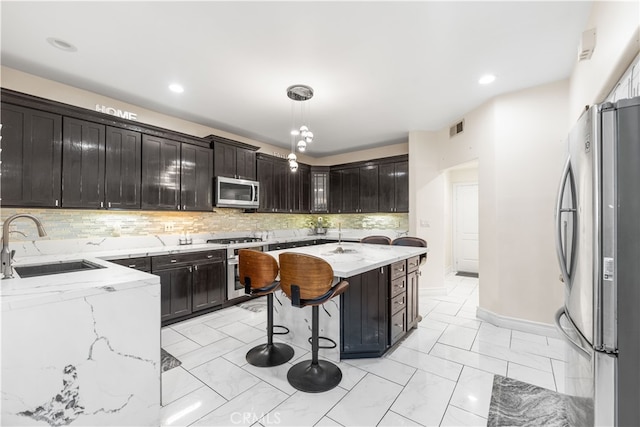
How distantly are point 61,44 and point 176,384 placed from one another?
315cm

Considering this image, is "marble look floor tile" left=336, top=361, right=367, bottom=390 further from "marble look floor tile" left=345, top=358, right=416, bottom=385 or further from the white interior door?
the white interior door

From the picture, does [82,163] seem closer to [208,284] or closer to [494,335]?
[208,284]

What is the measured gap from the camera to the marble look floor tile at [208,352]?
2.53m

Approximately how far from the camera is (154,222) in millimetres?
3945

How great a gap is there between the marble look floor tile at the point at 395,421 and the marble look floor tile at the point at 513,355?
4.60 ft

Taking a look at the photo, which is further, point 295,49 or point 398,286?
point 398,286

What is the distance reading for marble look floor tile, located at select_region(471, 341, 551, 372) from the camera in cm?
249

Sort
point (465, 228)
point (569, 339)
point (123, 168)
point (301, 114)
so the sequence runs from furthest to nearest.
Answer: point (465, 228)
point (301, 114)
point (123, 168)
point (569, 339)

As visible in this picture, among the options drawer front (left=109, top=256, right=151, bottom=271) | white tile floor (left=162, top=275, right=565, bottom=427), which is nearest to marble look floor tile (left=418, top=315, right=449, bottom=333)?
white tile floor (left=162, top=275, right=565, bottom=427)

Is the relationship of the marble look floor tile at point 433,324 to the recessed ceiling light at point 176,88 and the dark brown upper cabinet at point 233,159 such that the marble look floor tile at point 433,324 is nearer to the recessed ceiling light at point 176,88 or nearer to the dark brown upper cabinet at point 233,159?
the dark brown upper cabinet at point 233,159

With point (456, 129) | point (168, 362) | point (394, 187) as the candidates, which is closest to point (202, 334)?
point (168, 362)

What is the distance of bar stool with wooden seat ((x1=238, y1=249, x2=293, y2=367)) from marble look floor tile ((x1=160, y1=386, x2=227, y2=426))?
1.61 feet

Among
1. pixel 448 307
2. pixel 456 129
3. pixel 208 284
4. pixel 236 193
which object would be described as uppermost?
pixel 456 129

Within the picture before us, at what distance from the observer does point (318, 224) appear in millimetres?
6770
